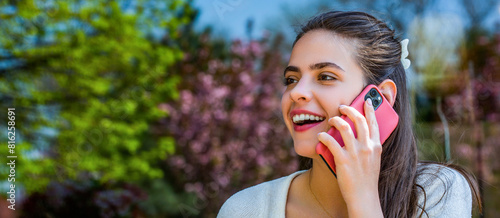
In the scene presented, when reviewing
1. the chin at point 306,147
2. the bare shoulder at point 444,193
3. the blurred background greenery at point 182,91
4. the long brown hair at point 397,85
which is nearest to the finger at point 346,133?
the chin at point 306,147

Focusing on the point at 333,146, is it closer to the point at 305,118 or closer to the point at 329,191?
the point at 305,118

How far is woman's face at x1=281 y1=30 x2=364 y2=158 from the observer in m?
1.29

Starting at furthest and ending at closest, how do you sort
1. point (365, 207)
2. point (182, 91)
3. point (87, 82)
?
point (182, 91)
point (87, 82)
point (365, 207)

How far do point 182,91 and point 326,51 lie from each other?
2.99 meters

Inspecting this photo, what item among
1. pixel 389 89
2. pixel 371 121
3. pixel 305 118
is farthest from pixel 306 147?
A: pixel 389 89

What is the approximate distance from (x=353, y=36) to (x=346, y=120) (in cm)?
31

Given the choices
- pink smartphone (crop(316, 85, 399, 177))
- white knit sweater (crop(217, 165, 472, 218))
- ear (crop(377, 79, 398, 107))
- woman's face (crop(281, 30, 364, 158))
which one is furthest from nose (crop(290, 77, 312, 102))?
white knit sweater (crop(217, 165, 472, 218))

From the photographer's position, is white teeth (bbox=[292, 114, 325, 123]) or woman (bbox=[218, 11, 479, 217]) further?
white teeth (bbox=[292, 114, 325, 123])

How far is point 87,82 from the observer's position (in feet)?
12.6

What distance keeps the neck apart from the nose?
0.25 metres

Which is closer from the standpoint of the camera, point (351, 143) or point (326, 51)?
point (351, 143)

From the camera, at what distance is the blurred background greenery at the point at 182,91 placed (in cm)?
367

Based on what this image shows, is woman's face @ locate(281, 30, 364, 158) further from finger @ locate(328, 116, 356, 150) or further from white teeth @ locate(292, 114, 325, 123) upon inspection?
finger @ locate(328, 116, 356, 150)

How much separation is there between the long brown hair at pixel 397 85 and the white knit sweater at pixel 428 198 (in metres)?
0.03
